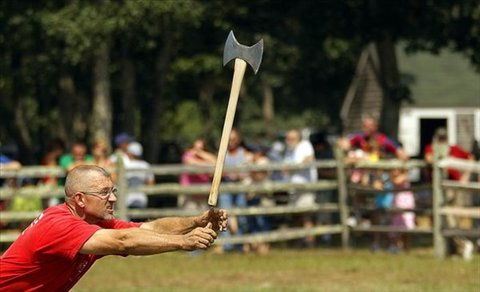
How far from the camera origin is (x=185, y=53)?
122 ft

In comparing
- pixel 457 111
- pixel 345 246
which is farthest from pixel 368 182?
pixel 457 111

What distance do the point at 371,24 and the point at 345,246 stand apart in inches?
268

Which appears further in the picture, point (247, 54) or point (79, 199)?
point (247, 54)

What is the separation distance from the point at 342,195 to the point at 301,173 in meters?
0.71

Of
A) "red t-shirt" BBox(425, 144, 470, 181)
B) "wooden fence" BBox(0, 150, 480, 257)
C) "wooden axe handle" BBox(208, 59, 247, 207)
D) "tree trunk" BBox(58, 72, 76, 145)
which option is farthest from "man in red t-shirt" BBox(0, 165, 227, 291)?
"tree trunk" BBox(58, 72, 76, 145)

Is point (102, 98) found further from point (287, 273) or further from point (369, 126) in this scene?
point (287, 273)

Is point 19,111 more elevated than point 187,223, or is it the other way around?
point 19,111

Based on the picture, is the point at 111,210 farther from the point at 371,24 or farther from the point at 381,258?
the point at 371,24

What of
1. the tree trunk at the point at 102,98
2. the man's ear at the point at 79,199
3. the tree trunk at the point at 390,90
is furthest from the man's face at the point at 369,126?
the tree trunk at the point at 102,98

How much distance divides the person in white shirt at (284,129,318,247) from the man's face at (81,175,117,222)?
1191 centimetres

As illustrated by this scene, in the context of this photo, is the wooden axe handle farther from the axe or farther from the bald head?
the bald head

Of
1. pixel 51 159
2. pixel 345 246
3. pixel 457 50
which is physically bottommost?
pixel 345 246

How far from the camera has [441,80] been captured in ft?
149

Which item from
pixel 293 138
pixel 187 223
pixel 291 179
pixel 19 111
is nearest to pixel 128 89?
pixel 19 111
